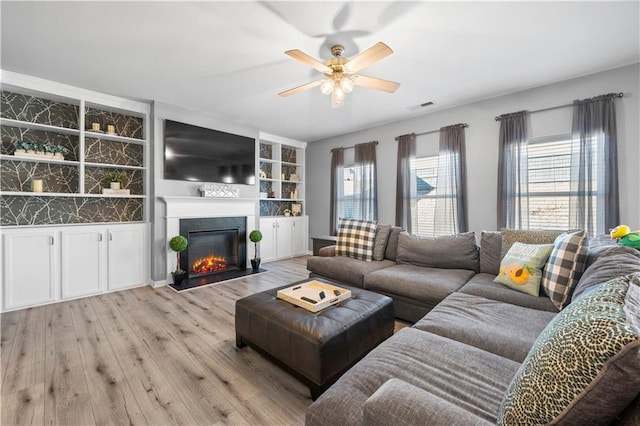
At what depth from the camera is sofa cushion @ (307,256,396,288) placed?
9.65ft

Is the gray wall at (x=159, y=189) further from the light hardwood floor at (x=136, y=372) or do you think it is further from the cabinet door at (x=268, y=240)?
the cabinet door at (x=268, y=240)

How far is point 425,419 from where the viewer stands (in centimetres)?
72

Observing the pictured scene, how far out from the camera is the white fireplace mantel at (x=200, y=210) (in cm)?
383

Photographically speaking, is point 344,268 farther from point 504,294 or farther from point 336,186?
point 336,186

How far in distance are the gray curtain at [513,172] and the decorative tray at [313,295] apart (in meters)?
2.71

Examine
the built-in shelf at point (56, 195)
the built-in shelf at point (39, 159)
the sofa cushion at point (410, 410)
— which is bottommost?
the sofa cushion at point (410, 410)

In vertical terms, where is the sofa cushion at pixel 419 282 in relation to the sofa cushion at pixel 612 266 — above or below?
below

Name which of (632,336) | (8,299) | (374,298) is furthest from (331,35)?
(8,299)

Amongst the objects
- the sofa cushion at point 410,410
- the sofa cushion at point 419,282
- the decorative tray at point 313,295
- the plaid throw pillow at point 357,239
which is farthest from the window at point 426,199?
the sofa cushion at point 410,410

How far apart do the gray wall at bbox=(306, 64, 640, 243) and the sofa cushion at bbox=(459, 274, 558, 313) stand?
70.7 inches

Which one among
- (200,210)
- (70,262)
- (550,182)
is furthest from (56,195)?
(550,182)

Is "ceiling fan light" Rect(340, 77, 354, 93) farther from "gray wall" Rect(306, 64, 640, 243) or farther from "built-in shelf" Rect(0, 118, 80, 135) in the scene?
"built-in shelf" Rect(0, 118, 80, 135)

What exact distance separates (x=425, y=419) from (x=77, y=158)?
4641mm

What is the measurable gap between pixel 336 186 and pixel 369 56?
11.5ft
